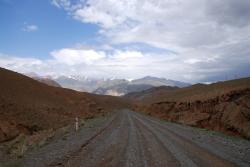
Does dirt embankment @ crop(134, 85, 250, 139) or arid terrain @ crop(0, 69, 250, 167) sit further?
dirt embankment @ crop(134, 85, 250, 139)

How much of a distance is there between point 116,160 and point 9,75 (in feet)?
168

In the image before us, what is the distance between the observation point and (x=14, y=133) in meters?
30.0

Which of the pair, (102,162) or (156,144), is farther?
(156,144)

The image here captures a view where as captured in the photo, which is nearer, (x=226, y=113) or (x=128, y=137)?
(x=128, y=137)

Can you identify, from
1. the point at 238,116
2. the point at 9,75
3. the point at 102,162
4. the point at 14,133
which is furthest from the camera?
the point at 9,75

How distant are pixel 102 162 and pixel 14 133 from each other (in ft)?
66.3

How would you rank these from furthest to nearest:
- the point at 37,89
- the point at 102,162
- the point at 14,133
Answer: the point at 37,89, the point at 14,133, the point at 102,162

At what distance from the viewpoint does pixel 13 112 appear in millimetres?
37125

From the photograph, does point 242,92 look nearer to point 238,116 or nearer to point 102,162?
point 238,116

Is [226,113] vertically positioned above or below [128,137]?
above

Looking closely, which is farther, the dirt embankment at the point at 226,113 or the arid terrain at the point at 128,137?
the dirt embankment at the point at 226,113

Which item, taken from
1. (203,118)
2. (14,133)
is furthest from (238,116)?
(14,133)

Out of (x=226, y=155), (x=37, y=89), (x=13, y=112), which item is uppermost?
(x=37, y=89)

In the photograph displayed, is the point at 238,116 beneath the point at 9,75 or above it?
beneath
